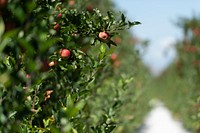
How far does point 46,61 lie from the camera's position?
5.99 feet

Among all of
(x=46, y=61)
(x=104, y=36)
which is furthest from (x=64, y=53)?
(x=46, y=61)

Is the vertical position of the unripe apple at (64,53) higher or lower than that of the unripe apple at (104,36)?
lower

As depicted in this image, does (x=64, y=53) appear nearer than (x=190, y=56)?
Yes

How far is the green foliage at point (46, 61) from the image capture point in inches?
61.6

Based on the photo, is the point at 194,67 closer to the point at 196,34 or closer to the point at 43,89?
the point at 196,34

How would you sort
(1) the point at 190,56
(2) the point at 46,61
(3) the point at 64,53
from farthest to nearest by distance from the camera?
1. (1) the point at 190,56
2. (3) the point at 64,53
3. (2) the point at 46,61

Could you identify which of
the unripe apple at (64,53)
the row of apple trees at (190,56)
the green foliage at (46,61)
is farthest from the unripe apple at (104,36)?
the row of apple trees at (190,56)

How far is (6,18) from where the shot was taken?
5.38 ft

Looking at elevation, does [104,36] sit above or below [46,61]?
above

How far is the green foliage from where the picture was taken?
61.6 inches

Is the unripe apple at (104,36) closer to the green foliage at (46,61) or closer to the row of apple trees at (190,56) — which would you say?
the green foliage at (46,61)

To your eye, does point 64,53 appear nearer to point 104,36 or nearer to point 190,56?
point 104,36

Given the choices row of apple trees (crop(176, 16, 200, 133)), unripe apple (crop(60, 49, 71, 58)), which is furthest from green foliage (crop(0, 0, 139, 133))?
row of apple trees (crop(176, 16, 200, 133))

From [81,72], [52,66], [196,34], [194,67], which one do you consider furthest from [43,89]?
[196,34]
